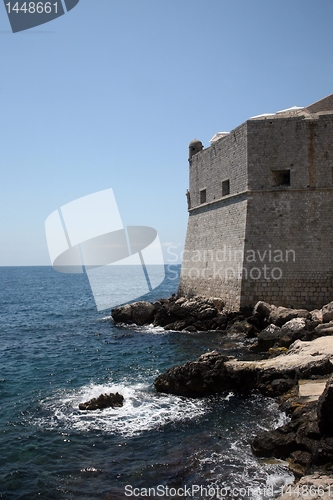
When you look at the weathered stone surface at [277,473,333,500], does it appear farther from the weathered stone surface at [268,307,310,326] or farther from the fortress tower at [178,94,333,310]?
the fortress tower at [178,94,333,310]

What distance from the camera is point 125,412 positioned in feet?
27.2

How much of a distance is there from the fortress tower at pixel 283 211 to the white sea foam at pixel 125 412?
A: 21.4 feet

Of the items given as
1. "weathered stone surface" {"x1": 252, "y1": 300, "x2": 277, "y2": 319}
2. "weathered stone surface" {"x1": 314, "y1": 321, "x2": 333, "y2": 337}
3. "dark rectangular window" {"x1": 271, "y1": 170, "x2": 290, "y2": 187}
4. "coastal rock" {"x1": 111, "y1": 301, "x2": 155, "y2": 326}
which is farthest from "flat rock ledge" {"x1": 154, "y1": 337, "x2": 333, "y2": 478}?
"coastal rock" {"x1": 111, "y1": 301, "x2": 155, "y2": 326}

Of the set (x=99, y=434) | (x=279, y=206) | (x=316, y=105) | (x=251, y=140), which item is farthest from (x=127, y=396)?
(x=316, y=105)

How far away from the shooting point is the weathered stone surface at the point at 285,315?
1285 centimetres

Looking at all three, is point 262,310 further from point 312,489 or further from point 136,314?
point 312,489

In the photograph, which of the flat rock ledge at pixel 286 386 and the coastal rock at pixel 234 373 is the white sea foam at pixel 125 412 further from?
the flat rock ledge at pixel 286 386

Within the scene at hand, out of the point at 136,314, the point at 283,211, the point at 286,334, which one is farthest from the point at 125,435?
the point at 136,314

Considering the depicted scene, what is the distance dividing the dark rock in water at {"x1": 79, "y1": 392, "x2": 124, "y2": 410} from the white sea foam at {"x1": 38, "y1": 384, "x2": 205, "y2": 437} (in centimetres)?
11

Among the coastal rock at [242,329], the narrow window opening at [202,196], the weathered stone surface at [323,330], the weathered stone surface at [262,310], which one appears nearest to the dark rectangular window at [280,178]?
the weathered stone surface at [262,310]

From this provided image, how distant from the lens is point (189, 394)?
898cm

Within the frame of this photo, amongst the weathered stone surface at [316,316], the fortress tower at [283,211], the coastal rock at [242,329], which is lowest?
the coastal rock at [242,329]

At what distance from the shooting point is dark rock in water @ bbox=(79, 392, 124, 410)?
8508 millimetres

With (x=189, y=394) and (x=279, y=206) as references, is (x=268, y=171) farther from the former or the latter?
(x=189, y=394)
